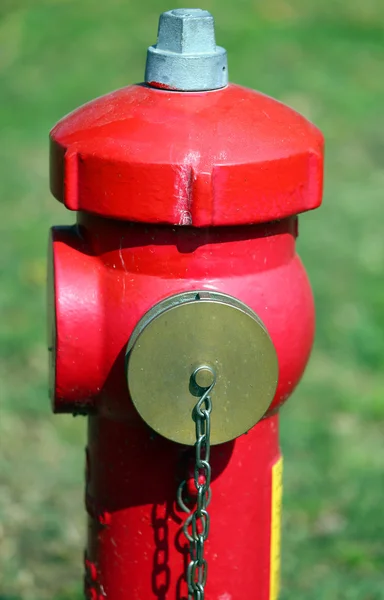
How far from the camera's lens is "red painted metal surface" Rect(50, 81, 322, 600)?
149 centimetres

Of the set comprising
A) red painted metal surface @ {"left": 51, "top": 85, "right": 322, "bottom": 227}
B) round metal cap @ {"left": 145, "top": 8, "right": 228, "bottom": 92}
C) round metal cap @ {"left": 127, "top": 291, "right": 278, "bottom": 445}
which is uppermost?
round metal cap @ {"left": 145, "top": 8, "right": 228, "bottom": 92}

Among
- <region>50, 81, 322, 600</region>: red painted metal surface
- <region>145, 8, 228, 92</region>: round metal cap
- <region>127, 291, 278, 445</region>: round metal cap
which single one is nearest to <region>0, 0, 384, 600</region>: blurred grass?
<region>50, 81, 322, 600</region>: red painted metal surface

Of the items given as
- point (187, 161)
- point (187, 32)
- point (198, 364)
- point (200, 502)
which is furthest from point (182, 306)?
point (187, 32)

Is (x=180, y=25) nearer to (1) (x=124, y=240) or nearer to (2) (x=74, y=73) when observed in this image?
(1) (x=124, y=240)

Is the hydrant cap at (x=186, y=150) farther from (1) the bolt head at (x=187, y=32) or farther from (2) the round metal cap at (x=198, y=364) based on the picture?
(2) the round metal cap at (x=198, y=364)

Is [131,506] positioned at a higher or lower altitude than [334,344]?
higher

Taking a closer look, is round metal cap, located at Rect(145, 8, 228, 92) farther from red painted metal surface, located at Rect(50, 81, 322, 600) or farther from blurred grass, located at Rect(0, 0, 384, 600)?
blurred grass, located at Rect(0, 0, 384, 600)

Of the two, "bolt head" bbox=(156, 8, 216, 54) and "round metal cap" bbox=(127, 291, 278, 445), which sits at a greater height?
"bolt head" bbox=(156, 8, 216, 54)

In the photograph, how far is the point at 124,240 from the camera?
1.57m

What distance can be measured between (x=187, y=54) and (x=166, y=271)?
0.36 meters

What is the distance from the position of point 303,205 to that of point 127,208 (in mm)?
296

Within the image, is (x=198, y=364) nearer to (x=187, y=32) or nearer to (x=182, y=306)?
(x=182, y=306)

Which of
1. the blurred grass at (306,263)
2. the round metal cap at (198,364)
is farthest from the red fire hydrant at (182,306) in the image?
the blurred grass at (306,263)

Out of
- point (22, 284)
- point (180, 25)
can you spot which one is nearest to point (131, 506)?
point (180, 25)
